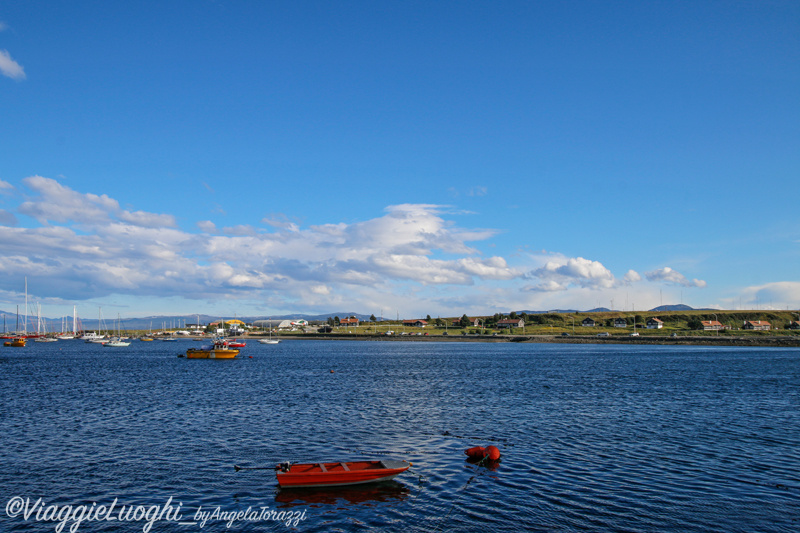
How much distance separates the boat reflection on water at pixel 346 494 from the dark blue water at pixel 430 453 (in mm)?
109

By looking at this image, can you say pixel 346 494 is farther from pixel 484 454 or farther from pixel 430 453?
pixel 484 454

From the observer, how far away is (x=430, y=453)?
99.9 feet

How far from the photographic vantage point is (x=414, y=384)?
67750 millimetres

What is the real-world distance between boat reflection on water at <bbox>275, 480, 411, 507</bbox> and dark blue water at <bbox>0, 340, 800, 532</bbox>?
109mm

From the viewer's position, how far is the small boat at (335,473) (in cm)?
2380

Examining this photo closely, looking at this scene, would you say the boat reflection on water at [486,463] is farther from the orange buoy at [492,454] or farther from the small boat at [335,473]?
the small boat at [335,473]

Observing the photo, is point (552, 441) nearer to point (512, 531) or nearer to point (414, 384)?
point (512, 531)

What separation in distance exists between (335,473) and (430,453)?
825cm

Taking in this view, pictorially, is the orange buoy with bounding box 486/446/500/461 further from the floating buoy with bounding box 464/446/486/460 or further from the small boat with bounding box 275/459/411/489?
the small boat with bounding box 275/459/411/489

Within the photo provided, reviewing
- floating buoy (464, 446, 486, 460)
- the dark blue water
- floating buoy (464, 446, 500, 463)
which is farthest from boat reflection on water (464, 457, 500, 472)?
the dark blue water

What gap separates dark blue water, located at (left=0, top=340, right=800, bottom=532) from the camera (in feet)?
69.3

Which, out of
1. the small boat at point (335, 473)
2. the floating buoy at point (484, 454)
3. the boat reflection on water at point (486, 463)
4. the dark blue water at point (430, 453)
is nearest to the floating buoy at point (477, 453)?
the floating buoy at point (484, 454)

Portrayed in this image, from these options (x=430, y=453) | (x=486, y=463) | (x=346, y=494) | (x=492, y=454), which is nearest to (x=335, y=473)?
(x=346, y=494)

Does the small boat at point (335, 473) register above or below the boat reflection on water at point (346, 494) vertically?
above
